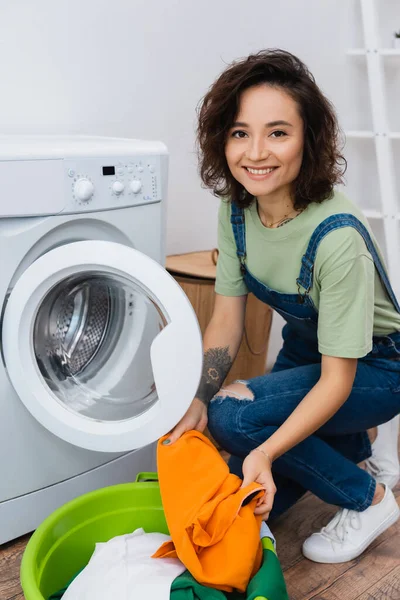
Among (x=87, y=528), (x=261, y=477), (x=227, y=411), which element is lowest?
(x=87, y=528)

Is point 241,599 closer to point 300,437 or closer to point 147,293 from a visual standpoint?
point 300,437

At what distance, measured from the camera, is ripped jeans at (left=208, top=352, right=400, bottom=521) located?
4.89 ft

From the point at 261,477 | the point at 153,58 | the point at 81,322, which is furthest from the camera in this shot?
the point at 153,58

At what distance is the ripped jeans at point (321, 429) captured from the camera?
149 centimetres

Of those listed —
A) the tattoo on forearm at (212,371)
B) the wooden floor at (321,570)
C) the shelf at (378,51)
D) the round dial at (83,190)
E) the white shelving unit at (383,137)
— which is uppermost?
the shelf at (378,51)

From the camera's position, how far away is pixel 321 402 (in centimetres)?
134

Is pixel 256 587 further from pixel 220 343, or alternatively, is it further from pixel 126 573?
pixel 220 343

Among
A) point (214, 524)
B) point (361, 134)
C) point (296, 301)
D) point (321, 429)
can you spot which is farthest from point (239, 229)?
point (361, 134)

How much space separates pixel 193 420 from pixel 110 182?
51 cm

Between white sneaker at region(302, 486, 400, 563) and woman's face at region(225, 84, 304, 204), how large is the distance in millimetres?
730

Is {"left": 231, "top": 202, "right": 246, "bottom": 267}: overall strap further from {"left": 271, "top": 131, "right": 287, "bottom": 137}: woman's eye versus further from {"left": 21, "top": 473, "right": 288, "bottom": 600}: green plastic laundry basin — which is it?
{"left": 21, "top": 473, "right": 288, "bottom": 600}: green plastic laundry basin

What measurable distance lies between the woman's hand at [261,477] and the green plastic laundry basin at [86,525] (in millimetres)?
277

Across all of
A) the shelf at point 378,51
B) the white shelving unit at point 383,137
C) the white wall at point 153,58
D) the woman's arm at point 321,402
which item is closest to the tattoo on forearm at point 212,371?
the woman's arm at point 321,402

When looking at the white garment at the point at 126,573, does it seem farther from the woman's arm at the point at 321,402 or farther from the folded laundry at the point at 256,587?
the woman's arm at the point at 321,402
